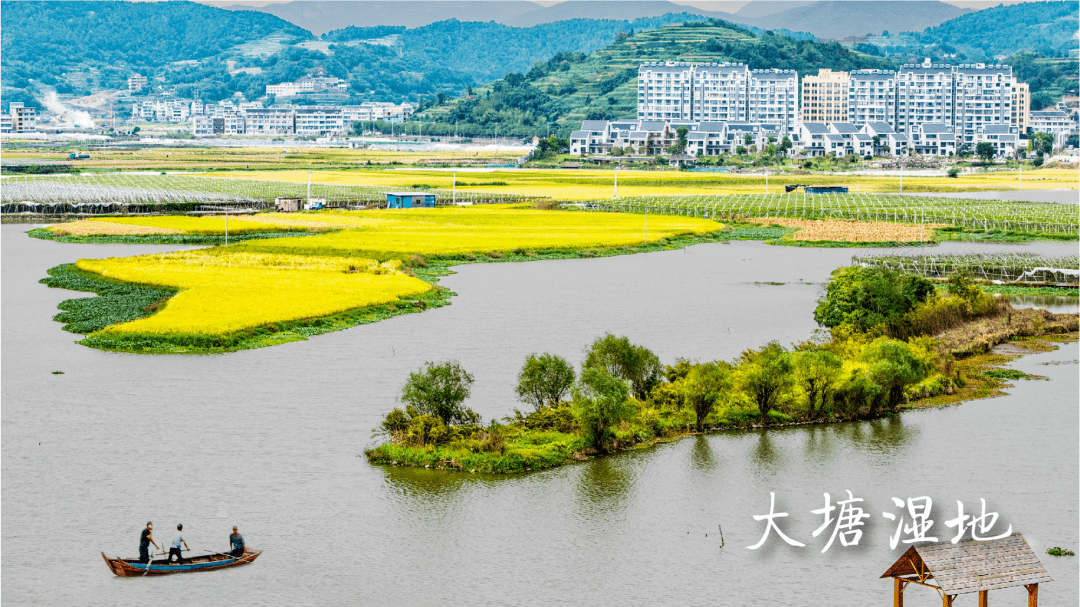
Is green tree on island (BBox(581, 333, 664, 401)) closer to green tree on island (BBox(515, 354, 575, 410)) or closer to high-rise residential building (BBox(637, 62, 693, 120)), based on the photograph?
green tree on island (BBox(515, 354, 575, 410))

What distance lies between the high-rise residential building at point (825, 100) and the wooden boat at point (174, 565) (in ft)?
492

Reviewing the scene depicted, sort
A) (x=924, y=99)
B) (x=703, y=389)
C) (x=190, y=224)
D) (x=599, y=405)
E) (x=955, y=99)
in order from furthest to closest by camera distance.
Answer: (x=955, y=99), (x=924, y=99), (x=190, y=224), (x=703, y=389), (x=599, y=405)

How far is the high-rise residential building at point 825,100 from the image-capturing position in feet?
520

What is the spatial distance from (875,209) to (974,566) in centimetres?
5985

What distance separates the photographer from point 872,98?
157 meters

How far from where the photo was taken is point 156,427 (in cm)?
2264

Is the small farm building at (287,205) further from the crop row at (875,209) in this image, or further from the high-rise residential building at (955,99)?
the high-rise residential building at (955,99)

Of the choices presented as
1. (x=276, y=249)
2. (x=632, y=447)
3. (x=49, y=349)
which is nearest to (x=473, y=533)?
(x=632, y=447)

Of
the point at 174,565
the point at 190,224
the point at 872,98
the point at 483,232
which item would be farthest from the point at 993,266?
the point at 872,98

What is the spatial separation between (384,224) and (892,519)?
46.9 meters

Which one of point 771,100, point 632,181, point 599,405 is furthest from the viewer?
point 771,100

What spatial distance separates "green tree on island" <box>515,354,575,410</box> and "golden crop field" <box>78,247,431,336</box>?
10500 millimetres

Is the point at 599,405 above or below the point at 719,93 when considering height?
below

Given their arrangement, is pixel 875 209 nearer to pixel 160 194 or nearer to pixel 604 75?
pixel 160 194
